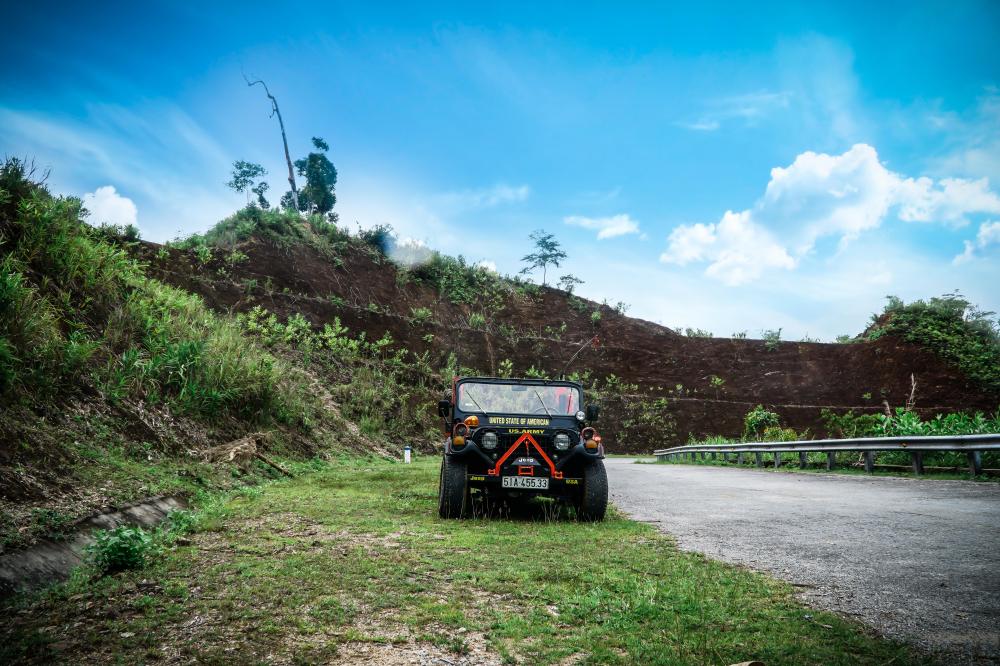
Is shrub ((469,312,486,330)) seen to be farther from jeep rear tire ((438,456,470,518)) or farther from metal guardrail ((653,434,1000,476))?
jeep rear tire ((438,456,470,518))

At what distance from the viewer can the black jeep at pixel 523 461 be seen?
7.39 meters

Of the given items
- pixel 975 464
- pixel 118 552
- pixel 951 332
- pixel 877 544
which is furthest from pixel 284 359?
pixel 951 332

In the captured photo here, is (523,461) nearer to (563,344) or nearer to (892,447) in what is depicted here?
(892,447)

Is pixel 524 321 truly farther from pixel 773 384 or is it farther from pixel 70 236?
pixel 70 236

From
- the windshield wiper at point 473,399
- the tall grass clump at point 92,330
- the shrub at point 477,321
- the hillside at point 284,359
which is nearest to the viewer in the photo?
the hillside at point 284,359

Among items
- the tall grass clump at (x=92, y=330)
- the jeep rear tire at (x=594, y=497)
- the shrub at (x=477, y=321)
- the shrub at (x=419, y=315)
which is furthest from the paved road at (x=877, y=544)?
the shrub at (x=477, y=321)

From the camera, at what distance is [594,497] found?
290 inches

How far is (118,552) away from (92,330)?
6.79 meters

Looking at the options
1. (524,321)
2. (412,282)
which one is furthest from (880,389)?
(412,282)

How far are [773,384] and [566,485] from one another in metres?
40.3

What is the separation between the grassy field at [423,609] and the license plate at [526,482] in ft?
6.17

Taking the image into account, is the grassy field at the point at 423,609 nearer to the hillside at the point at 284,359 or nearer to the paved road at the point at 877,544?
the paved road at the point at 877,544

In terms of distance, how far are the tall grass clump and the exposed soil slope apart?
774 inches

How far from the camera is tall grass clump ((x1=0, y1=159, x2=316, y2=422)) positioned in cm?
692
